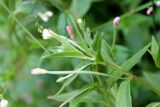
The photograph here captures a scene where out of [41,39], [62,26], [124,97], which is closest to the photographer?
[124,97]

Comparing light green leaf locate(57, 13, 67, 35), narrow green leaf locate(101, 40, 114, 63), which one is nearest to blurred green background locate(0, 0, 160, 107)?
light green leaf locate(57, 13, 67, 35)

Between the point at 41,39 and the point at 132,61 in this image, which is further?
the point at 41,39

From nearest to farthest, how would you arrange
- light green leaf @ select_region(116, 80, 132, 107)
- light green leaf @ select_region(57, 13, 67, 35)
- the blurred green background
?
light green leaf @ select_region(116, 80, 132, 107)
light green leaf @ select_region(57, 13, 67, 35)
the blurred green background

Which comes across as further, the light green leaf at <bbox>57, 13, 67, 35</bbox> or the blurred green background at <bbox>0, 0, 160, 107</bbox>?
the blurred green background at <bbox>0, 0, 160, 107</bbox>

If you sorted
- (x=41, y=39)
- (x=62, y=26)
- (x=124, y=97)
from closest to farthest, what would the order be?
(x=124, y=97) → (x=62, y=26) → (x=41, y=39)

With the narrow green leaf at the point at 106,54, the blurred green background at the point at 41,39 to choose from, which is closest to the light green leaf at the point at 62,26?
the blurred green background at the point at 41,39

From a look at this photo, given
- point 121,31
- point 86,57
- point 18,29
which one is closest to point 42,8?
point 18,29

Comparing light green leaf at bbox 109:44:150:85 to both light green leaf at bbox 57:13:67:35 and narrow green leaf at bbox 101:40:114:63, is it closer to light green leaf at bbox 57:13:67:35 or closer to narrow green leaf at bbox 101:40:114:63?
narrow green leaf at bbox 101:40:114:63

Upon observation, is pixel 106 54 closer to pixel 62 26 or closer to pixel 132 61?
pixel 132 61

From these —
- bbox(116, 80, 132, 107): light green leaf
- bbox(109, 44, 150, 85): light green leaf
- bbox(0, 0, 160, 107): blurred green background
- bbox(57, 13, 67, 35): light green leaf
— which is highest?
bbox(0, 0, 160, 107): blurred green background

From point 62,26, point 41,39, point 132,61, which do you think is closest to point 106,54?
point 132,61

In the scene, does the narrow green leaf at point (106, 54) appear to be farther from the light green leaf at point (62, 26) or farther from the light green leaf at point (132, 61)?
the light green leaf at point (62, 26)
